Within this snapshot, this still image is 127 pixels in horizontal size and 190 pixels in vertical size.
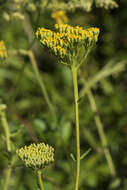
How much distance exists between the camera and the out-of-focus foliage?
2299 mm

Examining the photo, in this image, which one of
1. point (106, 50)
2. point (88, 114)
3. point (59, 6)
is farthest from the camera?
point (106, 50)

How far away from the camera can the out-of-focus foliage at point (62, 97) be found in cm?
230

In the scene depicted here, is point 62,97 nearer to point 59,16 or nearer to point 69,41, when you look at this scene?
point 59,16

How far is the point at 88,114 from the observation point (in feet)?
9.29

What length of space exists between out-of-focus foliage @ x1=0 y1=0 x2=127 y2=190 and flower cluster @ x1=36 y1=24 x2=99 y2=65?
55cm

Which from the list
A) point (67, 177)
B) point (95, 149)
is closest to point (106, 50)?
point (95, 149)

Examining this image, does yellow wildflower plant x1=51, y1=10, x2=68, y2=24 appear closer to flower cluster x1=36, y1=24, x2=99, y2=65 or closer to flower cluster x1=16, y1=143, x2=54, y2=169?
flower cluster x1=36, y1=24, x2=99, y2=65

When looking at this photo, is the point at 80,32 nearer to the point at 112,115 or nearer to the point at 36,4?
the point at 36,4

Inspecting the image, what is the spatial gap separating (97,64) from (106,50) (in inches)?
7.9

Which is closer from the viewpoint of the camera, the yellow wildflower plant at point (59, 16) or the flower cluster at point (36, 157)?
the flower cluster at point (36, 157)

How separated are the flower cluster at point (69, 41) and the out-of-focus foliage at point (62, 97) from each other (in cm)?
55

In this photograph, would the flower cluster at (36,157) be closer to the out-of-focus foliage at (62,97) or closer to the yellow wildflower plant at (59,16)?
the out-of-focus foliage at (62,97)

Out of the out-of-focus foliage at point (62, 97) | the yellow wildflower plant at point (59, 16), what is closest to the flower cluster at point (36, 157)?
the out-of-focus foliage at point (62, 97)

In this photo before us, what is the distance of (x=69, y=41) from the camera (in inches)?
56.4
